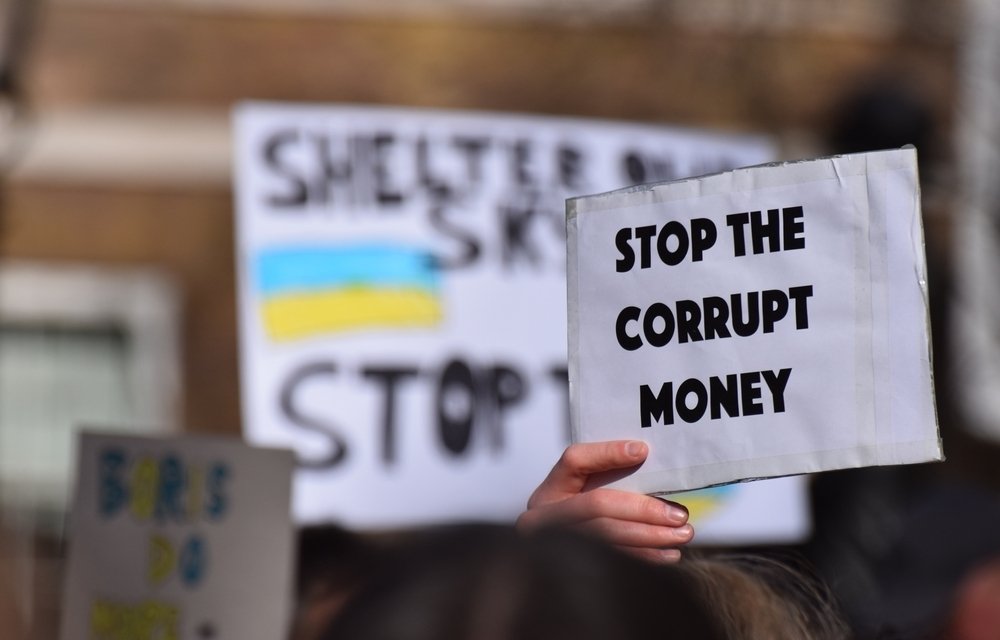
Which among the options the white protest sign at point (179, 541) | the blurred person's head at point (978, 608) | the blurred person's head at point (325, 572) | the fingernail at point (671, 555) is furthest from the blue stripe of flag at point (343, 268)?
the fingernail at point (671, 555)

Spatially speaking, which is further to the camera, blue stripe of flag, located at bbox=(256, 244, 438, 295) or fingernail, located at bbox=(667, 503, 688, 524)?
blue stripe of flag, located at bbox=(256, 244, 438, 295)

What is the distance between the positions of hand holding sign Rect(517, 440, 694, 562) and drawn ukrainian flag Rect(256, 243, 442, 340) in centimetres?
168

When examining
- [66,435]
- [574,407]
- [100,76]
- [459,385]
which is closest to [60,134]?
[100,76]

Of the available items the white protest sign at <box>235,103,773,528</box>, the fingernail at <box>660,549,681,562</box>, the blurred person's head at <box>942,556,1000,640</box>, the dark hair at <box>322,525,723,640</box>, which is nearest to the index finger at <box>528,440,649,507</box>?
the fingernail at <box>660,549,681,562</box>

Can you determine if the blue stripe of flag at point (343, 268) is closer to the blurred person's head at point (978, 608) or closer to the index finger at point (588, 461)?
the blurred person's head at point (978, 608)

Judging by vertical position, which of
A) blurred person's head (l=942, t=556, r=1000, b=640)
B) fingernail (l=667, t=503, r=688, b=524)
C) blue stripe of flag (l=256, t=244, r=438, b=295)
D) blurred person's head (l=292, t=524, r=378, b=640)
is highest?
blue stripe of flag (l=256, t=244, r=438, b=295)

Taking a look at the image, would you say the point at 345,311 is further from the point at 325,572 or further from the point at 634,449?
the point at 634,449

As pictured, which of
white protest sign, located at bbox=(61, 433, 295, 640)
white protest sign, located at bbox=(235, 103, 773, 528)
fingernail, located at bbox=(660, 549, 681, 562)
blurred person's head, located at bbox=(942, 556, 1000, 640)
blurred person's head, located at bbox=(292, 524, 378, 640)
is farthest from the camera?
white protest sign, located at bbox=(235, 103, 773, 528)

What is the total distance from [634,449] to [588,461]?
0.05m

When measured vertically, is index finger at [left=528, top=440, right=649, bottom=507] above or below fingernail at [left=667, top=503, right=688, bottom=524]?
above

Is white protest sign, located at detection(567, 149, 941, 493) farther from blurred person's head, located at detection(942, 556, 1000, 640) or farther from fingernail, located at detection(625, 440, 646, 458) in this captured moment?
blurred person's head, located at detection(942, 556, 1000, 640)

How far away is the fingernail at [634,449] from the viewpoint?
172 centimetres

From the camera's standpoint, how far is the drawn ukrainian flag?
334 centimetres

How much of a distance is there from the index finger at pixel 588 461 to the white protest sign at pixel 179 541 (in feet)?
2.15
